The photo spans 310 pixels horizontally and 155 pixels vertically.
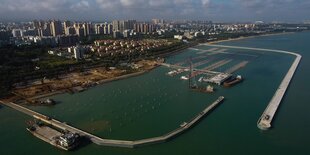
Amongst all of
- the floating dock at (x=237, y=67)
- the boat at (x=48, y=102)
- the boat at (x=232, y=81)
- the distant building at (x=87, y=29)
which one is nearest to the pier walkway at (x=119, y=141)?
the boat at (x=48, y=102)

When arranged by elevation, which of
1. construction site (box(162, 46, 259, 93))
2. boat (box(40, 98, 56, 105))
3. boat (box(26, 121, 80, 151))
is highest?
construction site (box(162, 46, 259, 93))

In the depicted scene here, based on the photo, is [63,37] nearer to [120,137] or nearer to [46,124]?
[46,124]

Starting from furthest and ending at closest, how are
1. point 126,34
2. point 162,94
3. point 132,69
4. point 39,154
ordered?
point 126,34 < point 132,69 < point 162,94 < point 39,154

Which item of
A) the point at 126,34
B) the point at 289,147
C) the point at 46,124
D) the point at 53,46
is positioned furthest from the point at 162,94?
the point at 126,34

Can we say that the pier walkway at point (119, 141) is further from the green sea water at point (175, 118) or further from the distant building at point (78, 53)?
the distant building at point (78, 53)

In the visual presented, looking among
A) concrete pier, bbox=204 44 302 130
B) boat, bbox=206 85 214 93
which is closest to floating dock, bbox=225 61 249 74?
concrete pier, bbox=204 44 302 130

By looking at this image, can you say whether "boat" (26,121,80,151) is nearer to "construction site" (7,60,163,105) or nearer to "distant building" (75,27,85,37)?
"construction site" (7,60,163,105)
